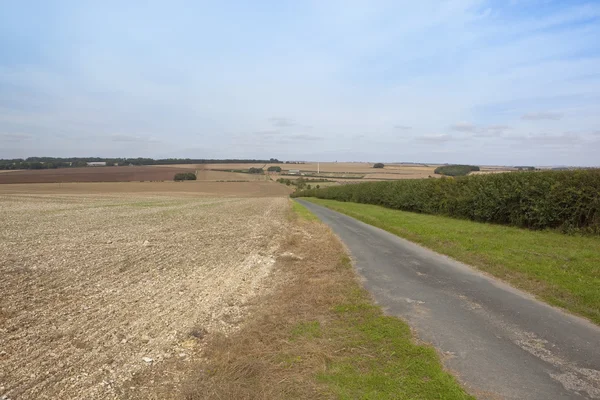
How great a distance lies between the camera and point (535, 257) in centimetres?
1045

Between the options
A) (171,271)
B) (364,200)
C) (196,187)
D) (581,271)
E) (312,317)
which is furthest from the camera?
(196,187)

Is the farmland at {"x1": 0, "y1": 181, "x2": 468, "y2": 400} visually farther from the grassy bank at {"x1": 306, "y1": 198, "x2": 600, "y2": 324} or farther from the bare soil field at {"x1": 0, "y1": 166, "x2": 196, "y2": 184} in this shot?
the bare soil field at {"x1": 0, "y1": 166, "x2": 196, "y2": 184}

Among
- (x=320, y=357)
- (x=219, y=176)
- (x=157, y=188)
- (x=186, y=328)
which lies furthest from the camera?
(x=219, y=176)

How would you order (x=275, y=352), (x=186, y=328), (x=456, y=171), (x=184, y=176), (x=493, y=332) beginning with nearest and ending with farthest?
(x=275, y=352), (x=493, y=332), (x=186, y=328), (x=456, y=171), (x=184, y=176)

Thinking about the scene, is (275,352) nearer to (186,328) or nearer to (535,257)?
(186,328)

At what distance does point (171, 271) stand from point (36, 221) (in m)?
13.6

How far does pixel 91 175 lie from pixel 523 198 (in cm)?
7741

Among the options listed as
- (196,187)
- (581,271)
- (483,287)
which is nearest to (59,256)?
(483,287)

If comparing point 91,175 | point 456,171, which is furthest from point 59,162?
point 456,171

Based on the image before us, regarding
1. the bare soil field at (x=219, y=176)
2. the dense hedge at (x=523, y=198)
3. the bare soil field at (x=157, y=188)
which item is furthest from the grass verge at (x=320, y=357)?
the bare soil field at (x=219, y=176)

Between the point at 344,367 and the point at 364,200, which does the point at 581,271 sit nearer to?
the point at 344,367

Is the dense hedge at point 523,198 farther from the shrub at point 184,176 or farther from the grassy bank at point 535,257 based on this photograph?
the shrub at point 184,176

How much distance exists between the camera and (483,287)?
8352 millimetres

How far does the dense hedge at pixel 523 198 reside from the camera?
45.8 feet
